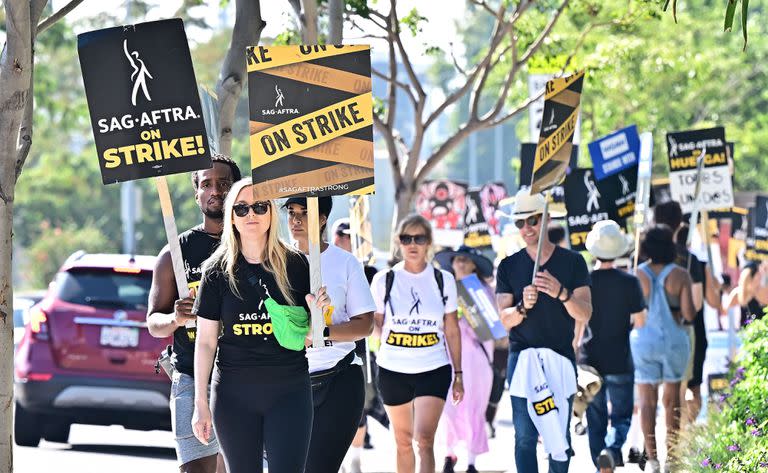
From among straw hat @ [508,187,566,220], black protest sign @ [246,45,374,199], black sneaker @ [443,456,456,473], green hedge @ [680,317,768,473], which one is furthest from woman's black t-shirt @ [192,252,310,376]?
black sneaker @ [443,456,456,473]

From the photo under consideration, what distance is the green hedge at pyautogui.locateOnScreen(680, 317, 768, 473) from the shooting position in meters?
8.36

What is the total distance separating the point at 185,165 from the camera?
307 inches

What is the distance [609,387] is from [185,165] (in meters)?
5.12

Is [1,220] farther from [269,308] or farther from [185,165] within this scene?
[269,308]

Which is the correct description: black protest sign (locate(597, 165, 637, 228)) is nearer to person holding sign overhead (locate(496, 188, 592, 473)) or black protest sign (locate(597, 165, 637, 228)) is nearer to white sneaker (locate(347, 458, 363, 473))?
white sneaker (locate(347, 458, 363, 473))

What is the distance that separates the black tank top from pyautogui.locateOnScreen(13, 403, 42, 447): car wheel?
6.58 m

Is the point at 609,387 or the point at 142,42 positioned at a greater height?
the point at 142,42

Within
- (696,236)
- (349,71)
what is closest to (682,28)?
(696,236)

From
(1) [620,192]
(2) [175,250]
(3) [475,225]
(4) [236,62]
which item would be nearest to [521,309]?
(4) [236,62]

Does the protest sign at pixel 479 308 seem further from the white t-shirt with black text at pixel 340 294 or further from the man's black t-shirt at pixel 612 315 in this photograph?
the white t-shirt with black text at pixel 340 294

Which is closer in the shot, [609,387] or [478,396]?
[609,387]

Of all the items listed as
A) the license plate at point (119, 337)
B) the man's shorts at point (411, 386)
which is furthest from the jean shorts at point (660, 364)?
the license plate at point (119, 337)

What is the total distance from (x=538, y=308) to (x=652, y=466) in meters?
3.07

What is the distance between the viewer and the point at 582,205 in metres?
15.5
